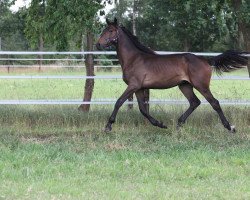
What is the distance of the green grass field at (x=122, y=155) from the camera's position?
5566 mm

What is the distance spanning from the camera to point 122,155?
7406 millimetres

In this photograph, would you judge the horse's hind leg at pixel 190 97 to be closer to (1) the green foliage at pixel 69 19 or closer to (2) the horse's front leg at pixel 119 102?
(2) the horse's front leg at pixel 119 102

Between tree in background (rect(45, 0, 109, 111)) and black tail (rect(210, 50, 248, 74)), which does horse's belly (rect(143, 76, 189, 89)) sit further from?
tree in background (rect(45, 0, 109, 111))

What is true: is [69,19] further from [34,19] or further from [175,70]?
[175,70]

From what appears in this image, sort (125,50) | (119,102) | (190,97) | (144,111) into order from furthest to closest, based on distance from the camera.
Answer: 1. (190,97)
2. (125,50)
3. (144,111)
4. (119,102)

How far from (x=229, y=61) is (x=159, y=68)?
1.42m

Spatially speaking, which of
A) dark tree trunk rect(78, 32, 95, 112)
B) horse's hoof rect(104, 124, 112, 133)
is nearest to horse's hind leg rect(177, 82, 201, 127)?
horse's hoof rect(104, 124, 112, 133)

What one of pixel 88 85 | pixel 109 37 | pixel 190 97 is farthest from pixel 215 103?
pixel 88 85

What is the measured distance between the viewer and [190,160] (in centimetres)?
716

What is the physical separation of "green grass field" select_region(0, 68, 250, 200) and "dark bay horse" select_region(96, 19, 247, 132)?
551 millimetres

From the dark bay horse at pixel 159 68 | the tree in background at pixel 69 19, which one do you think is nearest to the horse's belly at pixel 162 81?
the dark bay horse at pixel 159 68

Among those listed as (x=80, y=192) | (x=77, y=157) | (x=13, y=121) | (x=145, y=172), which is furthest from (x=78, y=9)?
(x=80, y=192)

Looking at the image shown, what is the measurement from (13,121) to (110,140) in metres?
2.39

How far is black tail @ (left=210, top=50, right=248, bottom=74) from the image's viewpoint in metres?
9.67
